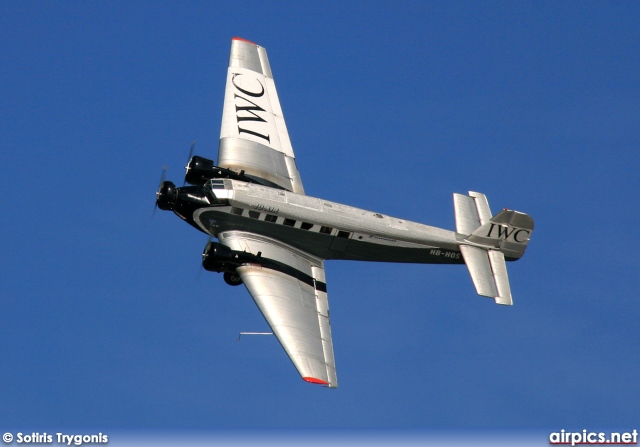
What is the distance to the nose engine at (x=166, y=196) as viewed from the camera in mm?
58688

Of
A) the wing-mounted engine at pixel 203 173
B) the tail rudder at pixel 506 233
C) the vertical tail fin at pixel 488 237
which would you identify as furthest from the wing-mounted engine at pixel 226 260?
the tail rudder at pixel 506 233

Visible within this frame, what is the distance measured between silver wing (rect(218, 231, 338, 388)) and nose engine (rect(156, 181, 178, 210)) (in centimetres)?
300

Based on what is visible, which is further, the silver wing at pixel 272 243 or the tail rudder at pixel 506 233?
the tail rudder at pixel 506 233

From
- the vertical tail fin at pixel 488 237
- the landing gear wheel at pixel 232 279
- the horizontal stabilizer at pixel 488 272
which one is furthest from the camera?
the vertical tail fin at pixel 488 237

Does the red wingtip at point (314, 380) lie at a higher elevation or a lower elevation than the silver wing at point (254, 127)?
lower

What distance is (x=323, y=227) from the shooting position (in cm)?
5881

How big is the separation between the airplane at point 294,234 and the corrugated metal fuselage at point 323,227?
0.16ft

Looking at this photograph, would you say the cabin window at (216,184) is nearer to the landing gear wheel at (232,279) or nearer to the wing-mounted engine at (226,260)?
the wing-mounted engine at (226,260)

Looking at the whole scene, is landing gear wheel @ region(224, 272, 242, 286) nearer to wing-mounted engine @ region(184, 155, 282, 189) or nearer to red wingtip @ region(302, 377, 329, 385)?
wing-mounted engine @ region(184, 155, 282, 189)

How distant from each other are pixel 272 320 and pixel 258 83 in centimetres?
1789

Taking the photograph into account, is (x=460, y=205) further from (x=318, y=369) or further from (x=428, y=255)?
(x=318, y=369)

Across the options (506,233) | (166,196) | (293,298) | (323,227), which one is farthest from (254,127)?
(506,233)

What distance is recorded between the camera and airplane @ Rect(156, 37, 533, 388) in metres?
55.8

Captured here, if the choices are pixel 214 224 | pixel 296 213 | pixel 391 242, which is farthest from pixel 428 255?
pixel 214 224
